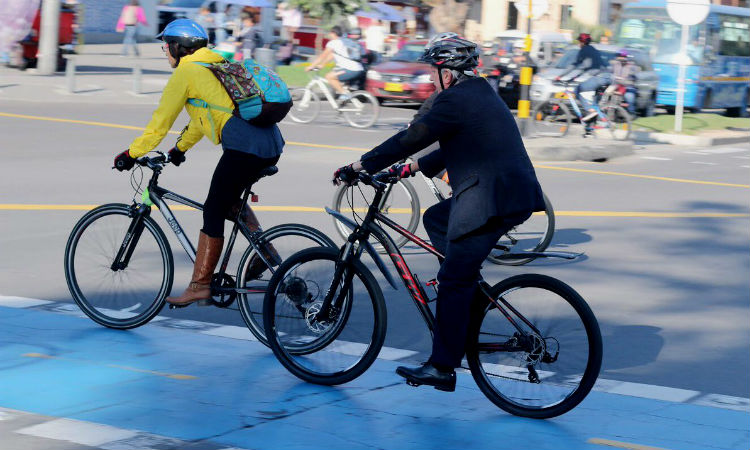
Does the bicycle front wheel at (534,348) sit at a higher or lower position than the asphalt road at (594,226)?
higher

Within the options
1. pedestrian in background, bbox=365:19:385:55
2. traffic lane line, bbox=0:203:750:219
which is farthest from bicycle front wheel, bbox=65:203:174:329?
pedestrian in background, bbox=365:19:385:55

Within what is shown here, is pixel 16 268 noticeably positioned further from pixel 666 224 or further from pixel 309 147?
pixel 309 147

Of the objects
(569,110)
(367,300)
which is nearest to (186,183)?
(367,300)

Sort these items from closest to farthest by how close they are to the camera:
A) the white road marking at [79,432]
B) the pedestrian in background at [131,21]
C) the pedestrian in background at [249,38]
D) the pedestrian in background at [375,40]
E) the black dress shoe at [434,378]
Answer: the white road marking at [79,432] → the black dress shoe at [434,378] → the pedestrian in background at [249,38] → the pedestrian in background at [131,21] → the pedestrian in background at [375,40]

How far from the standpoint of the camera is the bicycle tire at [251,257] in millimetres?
5973

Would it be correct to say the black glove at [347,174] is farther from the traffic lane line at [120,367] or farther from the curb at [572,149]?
the curb at [572,149]

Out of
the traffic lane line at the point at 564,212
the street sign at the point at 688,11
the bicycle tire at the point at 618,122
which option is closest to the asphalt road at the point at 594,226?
the traffic lane line at the point at 564,212

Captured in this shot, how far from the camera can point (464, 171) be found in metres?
5.00

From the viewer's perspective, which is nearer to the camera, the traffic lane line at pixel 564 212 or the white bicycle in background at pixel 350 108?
the traffic lane line at pixel 564 212

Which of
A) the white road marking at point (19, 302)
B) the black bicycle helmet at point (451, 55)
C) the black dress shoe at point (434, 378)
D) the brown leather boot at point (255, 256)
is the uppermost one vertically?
the black bicycle helmet at point (451, 55)

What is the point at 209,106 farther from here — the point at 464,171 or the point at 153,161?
the point at 464,171

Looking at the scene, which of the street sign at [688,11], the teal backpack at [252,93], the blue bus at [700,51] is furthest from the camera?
the blue bus at [700,51]

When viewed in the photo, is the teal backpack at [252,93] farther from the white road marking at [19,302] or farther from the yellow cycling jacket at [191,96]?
the white road marking at [19,302]

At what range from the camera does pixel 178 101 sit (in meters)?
6.07
